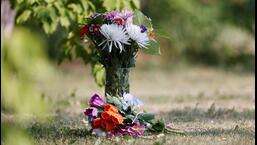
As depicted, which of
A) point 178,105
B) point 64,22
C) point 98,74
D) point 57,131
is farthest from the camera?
point 178,105

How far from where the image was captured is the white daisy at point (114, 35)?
512 centimetres

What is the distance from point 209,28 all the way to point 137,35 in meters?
12.2

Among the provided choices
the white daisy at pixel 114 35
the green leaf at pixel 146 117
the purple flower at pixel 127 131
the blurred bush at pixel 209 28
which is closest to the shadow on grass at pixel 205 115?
the green leaf at pixel 146 117

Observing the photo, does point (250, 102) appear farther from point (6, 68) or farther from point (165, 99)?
point (6, 68)

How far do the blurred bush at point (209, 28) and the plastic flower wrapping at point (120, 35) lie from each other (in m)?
11.4

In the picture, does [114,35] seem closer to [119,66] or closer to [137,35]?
[137,35]

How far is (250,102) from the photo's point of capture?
9.30m

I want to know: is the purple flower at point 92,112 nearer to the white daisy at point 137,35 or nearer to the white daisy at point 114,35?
the white daisy at point 114,35

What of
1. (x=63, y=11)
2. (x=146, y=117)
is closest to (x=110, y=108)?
(x=146, y=117)

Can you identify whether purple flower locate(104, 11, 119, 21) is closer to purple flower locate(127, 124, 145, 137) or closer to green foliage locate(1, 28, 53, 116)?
purple flower locate(127, 124, 145, 137)

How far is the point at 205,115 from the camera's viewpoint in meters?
7.23

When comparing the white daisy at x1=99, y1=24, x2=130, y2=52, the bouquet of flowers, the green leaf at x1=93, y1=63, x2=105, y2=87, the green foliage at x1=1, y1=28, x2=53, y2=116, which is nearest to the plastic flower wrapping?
the white daisy at x1=99, y1=24, x2=130, y2=52

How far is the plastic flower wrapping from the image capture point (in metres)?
5.15

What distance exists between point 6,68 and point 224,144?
3.69 metres
